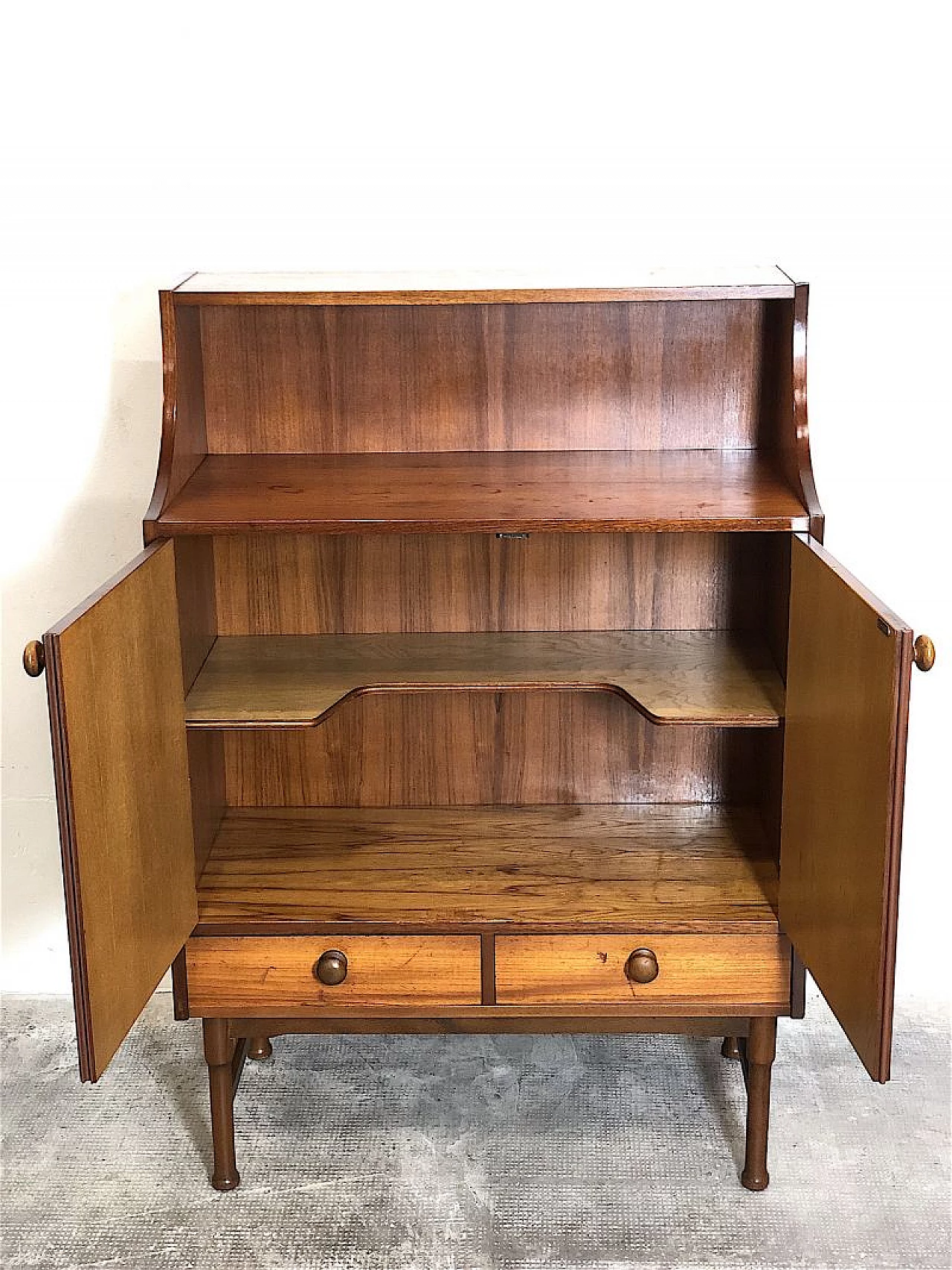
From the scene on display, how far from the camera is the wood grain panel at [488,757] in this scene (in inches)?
99.3

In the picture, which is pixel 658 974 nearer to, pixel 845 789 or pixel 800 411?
pixel 845 789

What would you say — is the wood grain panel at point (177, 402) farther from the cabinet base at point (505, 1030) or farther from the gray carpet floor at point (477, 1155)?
the gray carpet floor at point (477, 1155)

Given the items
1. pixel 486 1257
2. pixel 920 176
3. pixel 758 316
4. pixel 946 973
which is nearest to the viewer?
pixel 486 1257

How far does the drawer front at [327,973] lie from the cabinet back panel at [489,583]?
1.85 feet

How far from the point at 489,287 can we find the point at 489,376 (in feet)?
0.58

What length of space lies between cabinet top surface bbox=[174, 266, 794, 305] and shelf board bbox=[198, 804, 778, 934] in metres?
0.92

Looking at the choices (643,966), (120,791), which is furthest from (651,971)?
(120,791)

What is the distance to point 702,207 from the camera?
2557 mm

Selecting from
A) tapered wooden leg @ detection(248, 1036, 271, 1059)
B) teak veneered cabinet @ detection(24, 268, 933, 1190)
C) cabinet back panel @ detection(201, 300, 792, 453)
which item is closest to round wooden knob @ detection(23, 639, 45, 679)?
teak veneered cabinet @ detection(24, 268, 933, 1190)

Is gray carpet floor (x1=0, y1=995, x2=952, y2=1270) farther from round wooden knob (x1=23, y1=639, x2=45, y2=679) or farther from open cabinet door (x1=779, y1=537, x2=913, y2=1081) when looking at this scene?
round wooden knob (x1=23, y1=639, x2=45, y2=679)

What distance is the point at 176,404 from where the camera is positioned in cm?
220

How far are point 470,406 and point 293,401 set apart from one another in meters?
0.31

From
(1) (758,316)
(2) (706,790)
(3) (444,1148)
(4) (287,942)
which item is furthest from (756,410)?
(3) (444,1148)

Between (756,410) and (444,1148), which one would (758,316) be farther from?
(444,1148)
